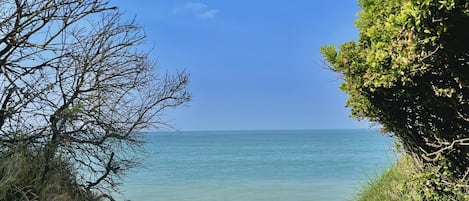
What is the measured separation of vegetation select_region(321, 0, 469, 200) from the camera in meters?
2.94

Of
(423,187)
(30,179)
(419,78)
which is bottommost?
(423,187)

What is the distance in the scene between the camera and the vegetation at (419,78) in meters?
2.94

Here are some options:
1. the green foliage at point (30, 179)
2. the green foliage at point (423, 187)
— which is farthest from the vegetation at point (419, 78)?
the green foliage at point (30, 179)

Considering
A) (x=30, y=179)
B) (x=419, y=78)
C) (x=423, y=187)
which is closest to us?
(x=419, y=78)

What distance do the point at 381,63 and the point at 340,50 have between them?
94cm

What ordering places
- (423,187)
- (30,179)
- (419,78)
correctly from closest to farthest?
1. (419,78)
2. (30,179)
3. (423,187)

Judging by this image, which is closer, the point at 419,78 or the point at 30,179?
the point at 419,78

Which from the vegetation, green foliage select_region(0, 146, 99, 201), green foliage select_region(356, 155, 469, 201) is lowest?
green foliage select_region(356, 155, 469, 201)

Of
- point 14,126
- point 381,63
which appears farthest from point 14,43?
point 381,63

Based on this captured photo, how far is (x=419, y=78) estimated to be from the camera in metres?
3.80

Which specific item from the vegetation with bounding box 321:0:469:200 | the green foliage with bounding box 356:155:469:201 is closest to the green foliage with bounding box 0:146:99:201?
the vegetation with bounding box 321:0:469:200

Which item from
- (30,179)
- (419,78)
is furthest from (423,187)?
(30,179)

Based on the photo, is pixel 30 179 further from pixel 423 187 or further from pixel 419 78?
pixel 423 187

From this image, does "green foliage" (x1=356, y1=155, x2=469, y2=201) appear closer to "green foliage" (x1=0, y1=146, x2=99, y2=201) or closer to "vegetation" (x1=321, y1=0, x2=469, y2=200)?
"vegetation" (x1=321, y1=0, x2=469, y2=200)
